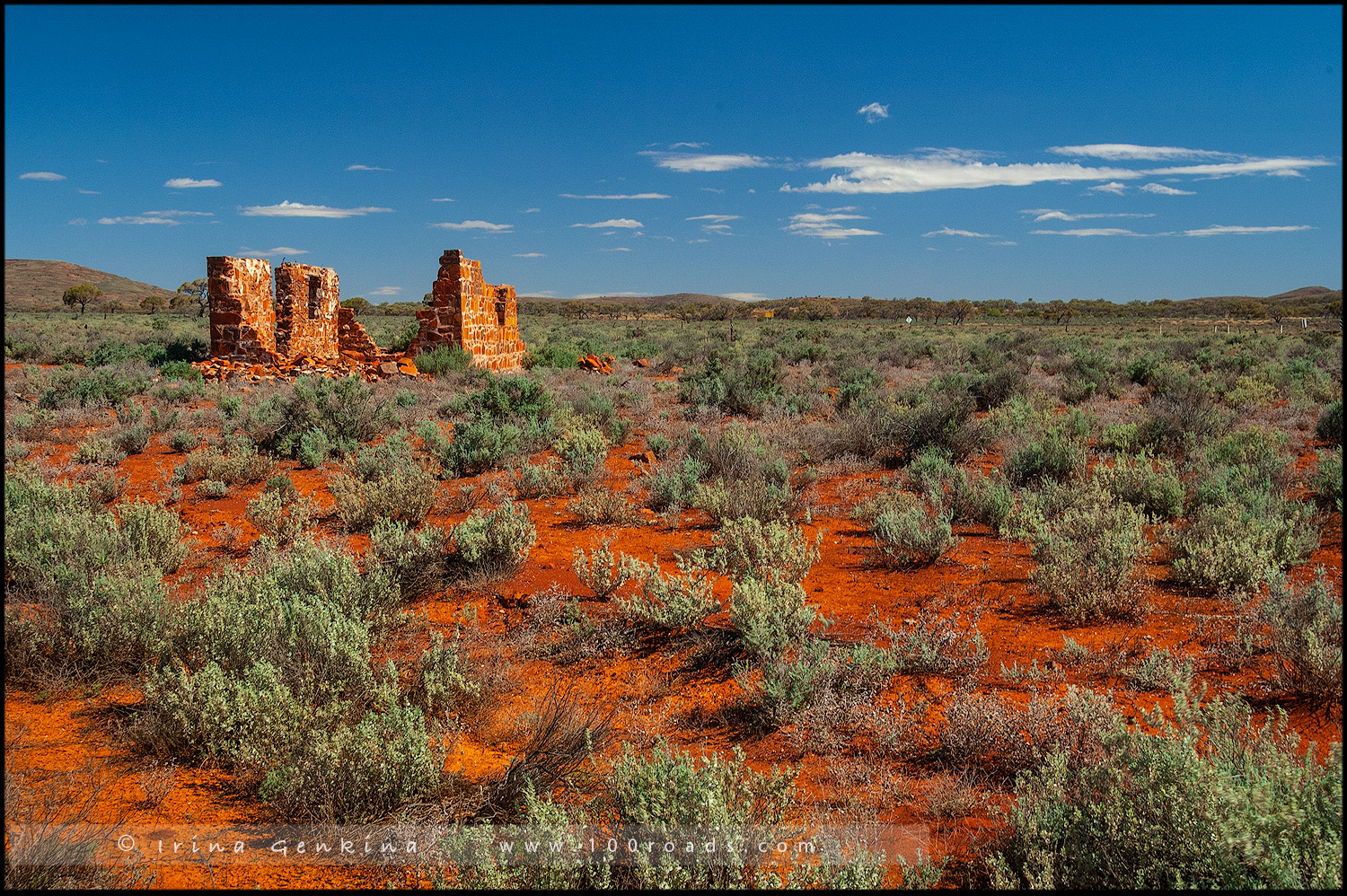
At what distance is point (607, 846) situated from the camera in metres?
2.55

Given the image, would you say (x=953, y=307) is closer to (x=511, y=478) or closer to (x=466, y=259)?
(x=466, y=259)

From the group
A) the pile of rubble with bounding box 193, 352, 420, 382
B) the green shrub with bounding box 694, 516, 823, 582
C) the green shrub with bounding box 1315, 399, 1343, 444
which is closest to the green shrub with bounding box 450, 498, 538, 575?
the green shrub with bounding box 694, 516, 823, 582

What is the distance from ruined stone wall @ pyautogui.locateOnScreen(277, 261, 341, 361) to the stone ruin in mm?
21

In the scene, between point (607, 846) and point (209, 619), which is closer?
point (607, 846)

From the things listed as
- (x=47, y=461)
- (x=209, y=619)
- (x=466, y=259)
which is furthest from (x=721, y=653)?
(x=466, y=259)

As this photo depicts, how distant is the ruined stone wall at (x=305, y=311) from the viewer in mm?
17703

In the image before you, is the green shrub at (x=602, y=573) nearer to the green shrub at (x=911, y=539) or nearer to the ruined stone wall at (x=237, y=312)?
the green shrub at (x=911, y=539)

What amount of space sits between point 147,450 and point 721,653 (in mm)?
8685

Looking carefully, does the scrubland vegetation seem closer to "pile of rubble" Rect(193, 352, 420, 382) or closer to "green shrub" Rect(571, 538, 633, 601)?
"green shrub" Rect(571, 538, 633, 601)

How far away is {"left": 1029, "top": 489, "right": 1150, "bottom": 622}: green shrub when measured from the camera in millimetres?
4527

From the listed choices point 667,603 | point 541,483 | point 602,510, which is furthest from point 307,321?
point 667,603

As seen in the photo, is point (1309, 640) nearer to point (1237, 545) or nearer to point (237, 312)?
point (1237, 545)

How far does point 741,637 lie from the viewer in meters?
4.38

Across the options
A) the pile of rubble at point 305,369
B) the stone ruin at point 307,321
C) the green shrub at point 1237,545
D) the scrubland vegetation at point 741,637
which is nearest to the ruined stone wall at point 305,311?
the stone ruin at point 307,321
